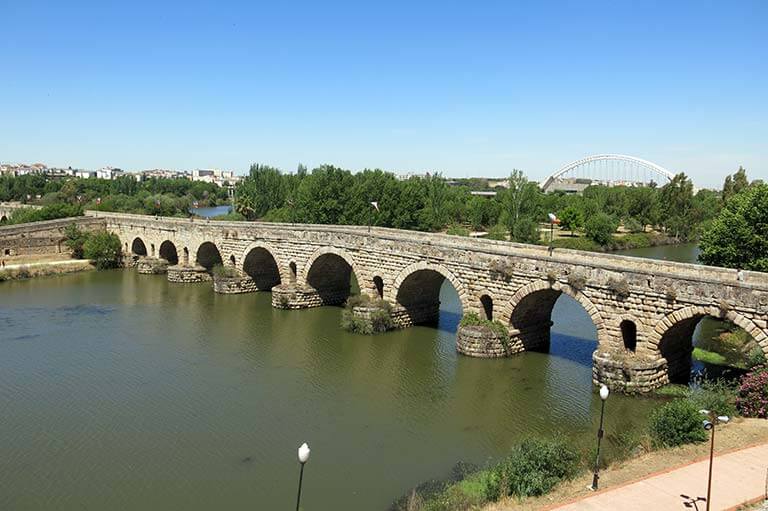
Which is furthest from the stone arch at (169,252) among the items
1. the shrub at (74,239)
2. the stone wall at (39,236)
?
the stone wall at (39,236)

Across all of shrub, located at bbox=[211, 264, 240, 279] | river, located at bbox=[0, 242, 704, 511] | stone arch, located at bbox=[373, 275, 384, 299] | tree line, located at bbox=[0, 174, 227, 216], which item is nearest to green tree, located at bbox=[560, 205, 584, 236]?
river, located at bbox=[0, 242, 704, 511]

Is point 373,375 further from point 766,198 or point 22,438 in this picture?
point 766,198

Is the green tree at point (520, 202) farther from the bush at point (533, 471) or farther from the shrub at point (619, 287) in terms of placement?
the bush at point (533, 471)

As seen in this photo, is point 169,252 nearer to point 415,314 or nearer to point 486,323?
point 415,314

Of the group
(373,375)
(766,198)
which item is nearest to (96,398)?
(373,375)

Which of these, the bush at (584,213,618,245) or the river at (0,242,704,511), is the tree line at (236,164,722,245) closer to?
the bush at (584,213,618,245)

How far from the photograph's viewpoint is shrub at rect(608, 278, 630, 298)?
17.0 m

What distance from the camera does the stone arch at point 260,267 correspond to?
32125 mm

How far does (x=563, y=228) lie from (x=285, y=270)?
4398 cm

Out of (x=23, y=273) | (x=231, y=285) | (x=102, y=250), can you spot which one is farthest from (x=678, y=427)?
(x=102, y=250)

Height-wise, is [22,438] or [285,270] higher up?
[285,270]

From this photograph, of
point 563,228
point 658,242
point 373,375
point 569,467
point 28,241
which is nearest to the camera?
point 569,467

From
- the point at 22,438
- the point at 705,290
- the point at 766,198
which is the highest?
the point at 766,198

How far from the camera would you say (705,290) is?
50.5 ft
